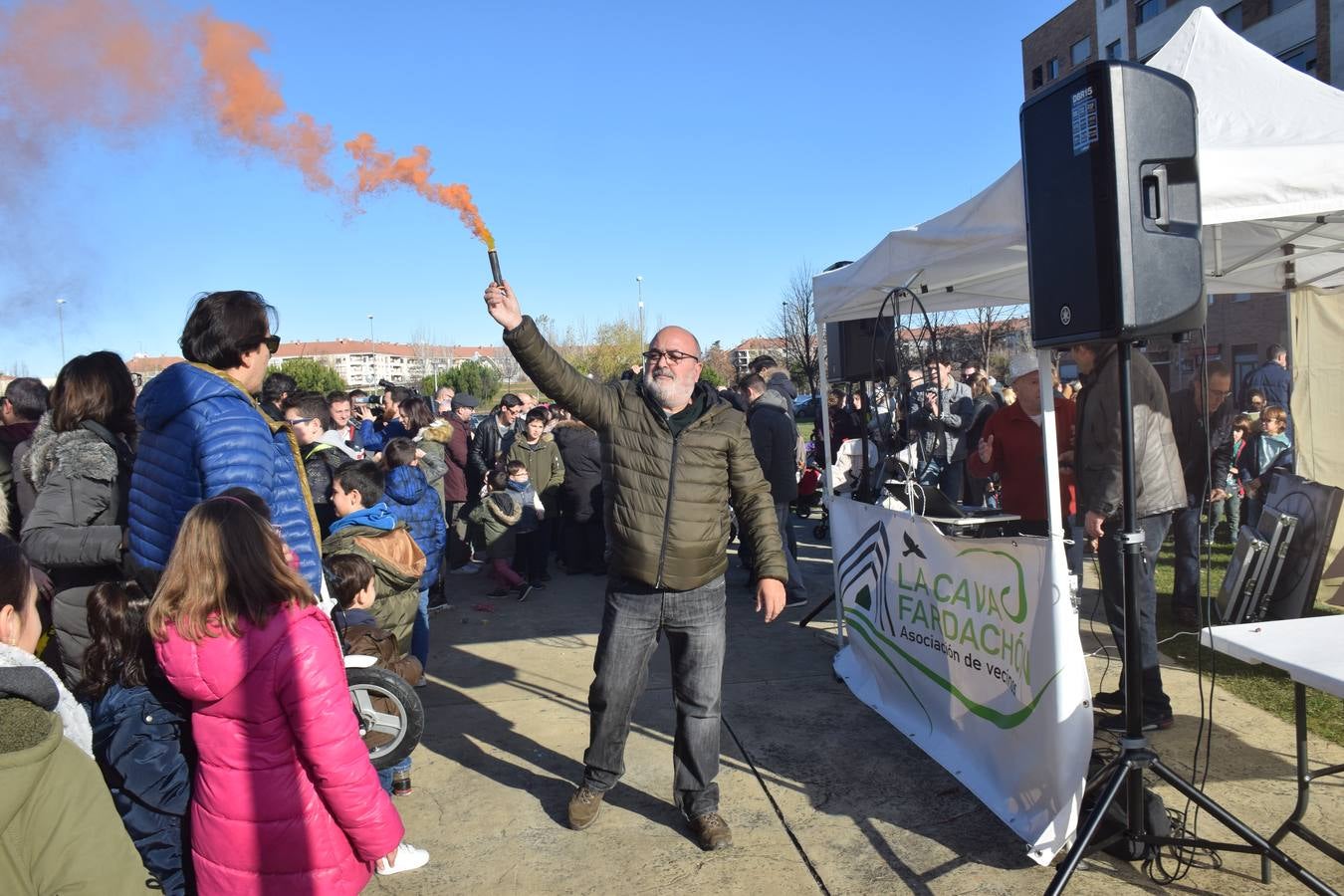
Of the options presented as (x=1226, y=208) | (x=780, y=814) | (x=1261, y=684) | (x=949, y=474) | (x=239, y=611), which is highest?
(x=1226, y=208)

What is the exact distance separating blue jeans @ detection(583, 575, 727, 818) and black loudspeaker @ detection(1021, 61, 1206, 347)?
175 cm

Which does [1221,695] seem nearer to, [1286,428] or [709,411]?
[709,411]

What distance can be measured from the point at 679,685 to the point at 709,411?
3.68ft

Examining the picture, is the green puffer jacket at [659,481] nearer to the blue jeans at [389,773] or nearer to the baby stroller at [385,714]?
the baby stroller at [385,714]

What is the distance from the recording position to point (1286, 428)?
29.6ft

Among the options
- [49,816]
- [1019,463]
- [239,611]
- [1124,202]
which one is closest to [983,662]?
[1124,202]

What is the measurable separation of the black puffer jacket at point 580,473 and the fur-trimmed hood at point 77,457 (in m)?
5.71

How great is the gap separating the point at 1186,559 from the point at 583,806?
4.85 metres

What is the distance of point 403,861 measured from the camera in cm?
343

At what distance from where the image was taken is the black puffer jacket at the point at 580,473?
9.05 metres

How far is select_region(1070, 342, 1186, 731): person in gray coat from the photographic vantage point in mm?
4316

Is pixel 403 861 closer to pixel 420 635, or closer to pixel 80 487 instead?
pixel 80 487

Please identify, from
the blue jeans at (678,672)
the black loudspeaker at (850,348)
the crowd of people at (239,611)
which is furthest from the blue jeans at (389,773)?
the black loudspeaker at (850,348)

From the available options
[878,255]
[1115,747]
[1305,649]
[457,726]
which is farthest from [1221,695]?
[457,726]
